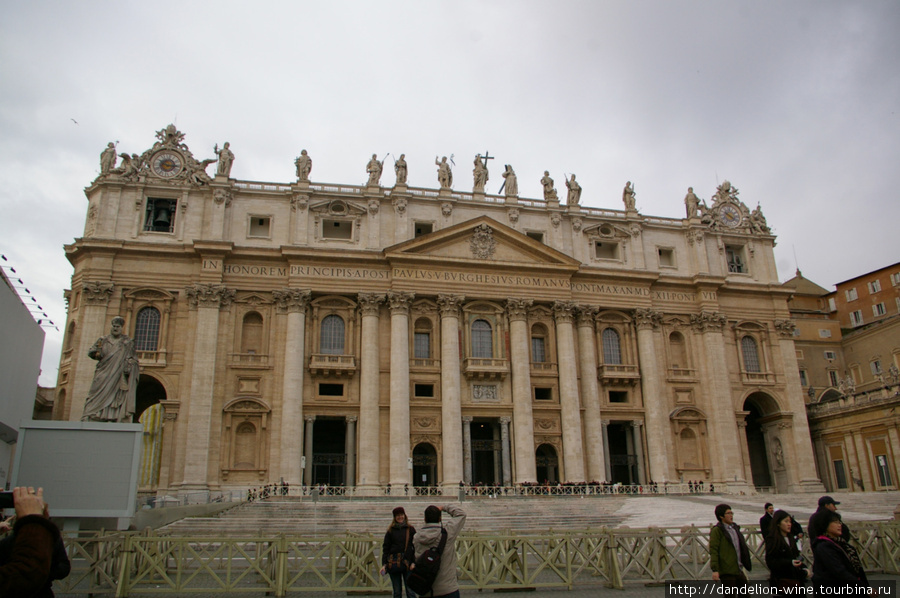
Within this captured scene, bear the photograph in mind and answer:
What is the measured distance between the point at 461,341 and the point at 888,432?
2689cm

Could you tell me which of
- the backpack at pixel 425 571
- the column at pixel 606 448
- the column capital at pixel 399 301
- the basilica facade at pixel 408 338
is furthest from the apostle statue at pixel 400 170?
the backpack at pixel 425 571

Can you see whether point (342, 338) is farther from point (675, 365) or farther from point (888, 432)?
point (888, 432)

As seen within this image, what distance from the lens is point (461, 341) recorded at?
1740 inches

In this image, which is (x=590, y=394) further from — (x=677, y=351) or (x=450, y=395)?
(x=450, y=395)

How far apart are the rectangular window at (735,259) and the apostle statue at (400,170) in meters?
24.4

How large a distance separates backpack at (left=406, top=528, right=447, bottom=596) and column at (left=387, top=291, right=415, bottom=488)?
31.1m

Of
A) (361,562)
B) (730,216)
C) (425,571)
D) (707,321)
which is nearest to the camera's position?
(425,571)

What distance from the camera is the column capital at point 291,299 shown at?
137 feet

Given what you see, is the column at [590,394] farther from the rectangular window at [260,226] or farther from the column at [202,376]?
the column at [202,376]

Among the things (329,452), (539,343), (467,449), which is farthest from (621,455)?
(329,452)

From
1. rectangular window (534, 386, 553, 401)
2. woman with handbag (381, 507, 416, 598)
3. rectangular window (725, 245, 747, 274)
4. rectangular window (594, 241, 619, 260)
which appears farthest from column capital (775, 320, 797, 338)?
woman with handbag (381, 507, 416, 598)

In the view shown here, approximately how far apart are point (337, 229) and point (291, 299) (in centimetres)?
610

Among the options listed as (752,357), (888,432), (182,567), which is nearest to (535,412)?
(752,357)

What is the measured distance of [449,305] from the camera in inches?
1721
